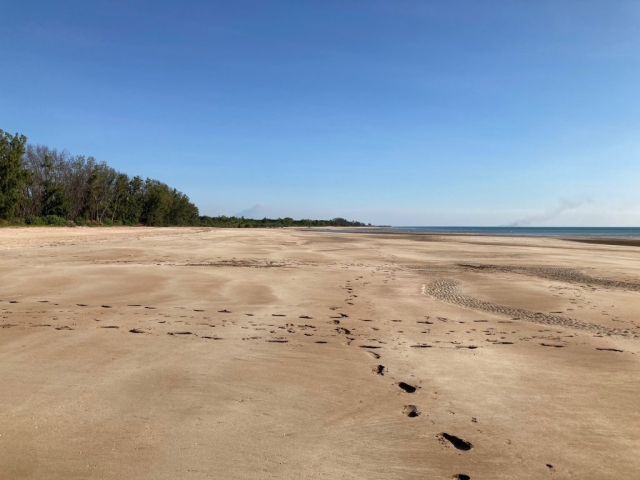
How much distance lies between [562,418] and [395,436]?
5.06ft

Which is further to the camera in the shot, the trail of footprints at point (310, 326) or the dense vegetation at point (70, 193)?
the dense vegetation at point (70, 193)

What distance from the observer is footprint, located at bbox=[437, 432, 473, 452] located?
3.35 meters

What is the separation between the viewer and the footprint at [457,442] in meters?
3.35

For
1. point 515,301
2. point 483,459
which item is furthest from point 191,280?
point 483,459

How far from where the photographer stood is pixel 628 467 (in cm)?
311

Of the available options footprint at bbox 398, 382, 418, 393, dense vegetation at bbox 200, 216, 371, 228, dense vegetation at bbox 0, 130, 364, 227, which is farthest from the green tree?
dense vegetation at bbox 200, 216, 371, 228

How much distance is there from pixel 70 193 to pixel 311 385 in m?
→ 79.4

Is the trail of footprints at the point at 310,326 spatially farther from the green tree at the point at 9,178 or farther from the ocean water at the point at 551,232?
the ocean water at the point at 551,232

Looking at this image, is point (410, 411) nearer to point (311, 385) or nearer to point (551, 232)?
point (311, 385)

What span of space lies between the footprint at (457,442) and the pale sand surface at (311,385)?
0.03 metres

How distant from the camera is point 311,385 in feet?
15.1

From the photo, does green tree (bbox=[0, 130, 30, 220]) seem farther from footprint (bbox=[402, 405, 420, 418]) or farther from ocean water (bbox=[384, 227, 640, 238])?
ocean water (bbox=[384, 227, 640, 238])

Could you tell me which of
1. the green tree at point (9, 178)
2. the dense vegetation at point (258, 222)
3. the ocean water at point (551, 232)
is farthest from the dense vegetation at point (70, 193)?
the ocean water at point (551, 232)

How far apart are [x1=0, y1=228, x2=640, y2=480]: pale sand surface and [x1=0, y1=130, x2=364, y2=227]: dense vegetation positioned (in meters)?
51.7
